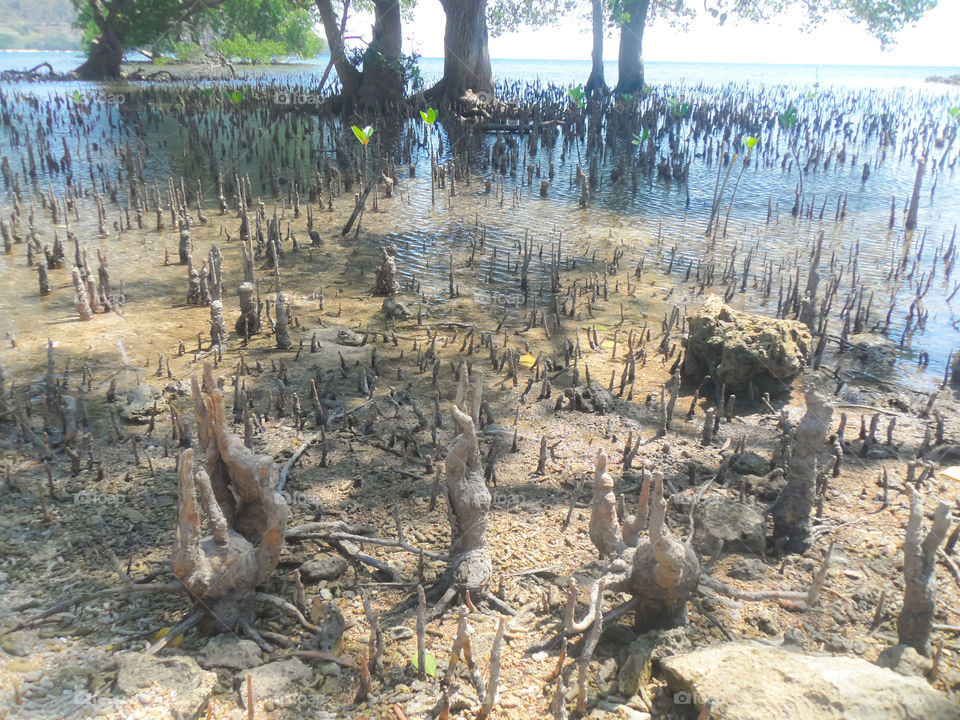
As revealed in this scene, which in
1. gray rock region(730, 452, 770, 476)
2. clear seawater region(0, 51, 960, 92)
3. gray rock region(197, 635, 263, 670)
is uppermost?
clear seawater region(0, 51, 960, 92)

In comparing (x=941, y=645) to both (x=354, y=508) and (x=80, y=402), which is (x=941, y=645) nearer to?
(x=354, y=508)

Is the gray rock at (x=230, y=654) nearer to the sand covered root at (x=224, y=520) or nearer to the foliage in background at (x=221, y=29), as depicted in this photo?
the sand covered root at (x=224, y=520)

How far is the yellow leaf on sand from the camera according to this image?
3842mm

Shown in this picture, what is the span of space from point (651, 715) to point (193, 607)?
5.21 feet

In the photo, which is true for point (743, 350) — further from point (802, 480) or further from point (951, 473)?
point (802, 480)

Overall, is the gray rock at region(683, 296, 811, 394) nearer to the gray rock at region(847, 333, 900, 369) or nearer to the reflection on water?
the gray rock at region(847, 333, 900, 369)

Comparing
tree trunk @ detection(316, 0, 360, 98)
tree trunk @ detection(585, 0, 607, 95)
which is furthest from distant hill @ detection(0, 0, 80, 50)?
tree trunk @ detection(316, 0, 360, 98)

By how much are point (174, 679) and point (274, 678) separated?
0.30 metres

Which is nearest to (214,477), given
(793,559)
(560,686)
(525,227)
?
(560,686)

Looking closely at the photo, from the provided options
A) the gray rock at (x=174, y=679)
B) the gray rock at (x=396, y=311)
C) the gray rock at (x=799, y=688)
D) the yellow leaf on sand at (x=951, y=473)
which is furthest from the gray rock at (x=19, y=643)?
the yellow leaf on sand at (x=951, y=473)

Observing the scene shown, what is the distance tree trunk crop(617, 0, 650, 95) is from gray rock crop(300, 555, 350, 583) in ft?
71.5

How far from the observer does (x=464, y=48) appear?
685 inches

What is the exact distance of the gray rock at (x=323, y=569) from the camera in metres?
2.84

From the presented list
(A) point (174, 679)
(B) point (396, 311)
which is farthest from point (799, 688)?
(B) point (396, 311)
